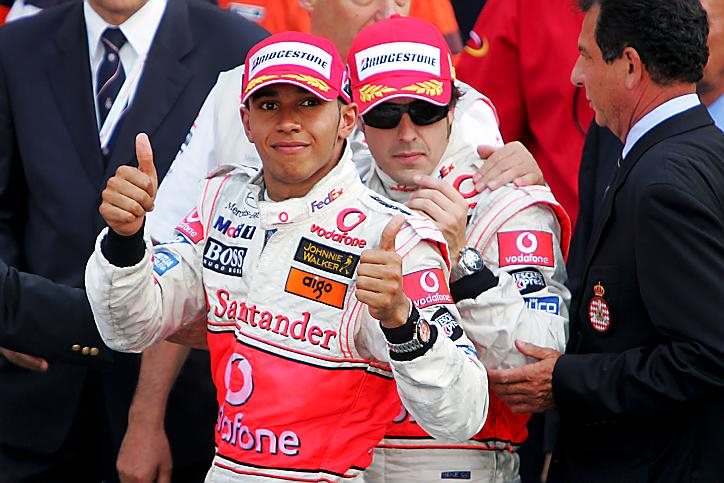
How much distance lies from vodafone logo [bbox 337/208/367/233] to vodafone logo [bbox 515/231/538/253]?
1.72 ft

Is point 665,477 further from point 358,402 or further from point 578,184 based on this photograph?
point 578,184

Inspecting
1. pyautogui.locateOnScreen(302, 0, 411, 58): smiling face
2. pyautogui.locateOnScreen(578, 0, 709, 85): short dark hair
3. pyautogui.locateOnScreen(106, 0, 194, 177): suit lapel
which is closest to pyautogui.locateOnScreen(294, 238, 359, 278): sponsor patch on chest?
pyautogui.locateOnScreen(578, 0, 709, 85): short dark hair

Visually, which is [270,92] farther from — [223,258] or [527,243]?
[527,243]

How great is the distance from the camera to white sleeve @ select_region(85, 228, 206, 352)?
3416mm

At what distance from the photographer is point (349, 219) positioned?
349cm

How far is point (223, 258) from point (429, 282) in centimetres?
54

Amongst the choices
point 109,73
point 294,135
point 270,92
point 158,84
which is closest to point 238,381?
point 294,135

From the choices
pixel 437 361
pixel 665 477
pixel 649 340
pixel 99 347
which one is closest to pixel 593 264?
pixel 649 340

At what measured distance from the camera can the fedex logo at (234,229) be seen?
3.57 m

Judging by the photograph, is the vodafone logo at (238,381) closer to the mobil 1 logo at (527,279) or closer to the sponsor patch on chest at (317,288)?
the sponsor patch on chest at (317,288)

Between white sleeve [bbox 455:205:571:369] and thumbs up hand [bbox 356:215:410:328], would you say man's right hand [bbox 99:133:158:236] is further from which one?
white sleeve [bbox 455:205:571:369]

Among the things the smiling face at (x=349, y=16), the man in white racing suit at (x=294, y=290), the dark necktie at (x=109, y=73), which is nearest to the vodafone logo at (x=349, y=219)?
the man in white racing suit at (x=294, y=290)

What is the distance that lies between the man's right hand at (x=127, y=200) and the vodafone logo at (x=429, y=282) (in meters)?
0.66

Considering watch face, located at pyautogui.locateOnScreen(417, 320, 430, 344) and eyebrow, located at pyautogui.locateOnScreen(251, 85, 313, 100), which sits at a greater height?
eyebrow, located at pyautogui.locateOnScreen(251, 85, 313, 100)
